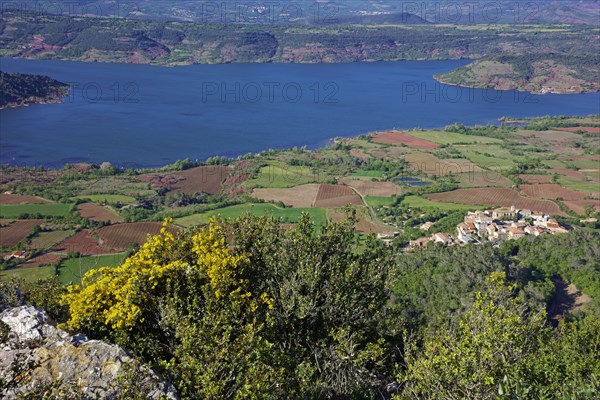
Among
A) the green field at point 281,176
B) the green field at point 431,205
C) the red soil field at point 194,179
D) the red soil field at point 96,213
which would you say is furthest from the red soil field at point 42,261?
the green field at point 431,205

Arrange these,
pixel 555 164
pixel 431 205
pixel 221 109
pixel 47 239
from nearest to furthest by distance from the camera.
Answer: pixel 47 239 → pixel 431 205 → pixel 555 164 → pixel 221 109

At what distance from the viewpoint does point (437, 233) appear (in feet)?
111

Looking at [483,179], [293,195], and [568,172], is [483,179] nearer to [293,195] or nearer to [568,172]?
[568,172]

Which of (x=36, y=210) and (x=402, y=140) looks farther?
(x=402, y=140)

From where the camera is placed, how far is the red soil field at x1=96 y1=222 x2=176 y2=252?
31719mm

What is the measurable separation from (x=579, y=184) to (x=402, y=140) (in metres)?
19.7

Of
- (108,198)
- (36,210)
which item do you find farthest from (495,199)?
(36,210)

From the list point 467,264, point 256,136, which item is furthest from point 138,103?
point 467,264

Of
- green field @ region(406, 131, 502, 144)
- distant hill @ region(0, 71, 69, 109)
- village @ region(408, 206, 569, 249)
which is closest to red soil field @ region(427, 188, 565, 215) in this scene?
village @ region(408, 206, 569, 249)

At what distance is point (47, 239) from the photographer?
1276 inches

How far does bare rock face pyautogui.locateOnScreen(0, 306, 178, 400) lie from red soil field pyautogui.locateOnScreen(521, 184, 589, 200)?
133 ft

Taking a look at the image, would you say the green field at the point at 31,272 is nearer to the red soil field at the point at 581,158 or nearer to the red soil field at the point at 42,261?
the red soil field at the point at 42,261

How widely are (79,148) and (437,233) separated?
38581 mm

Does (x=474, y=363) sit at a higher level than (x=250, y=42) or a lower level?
lower
